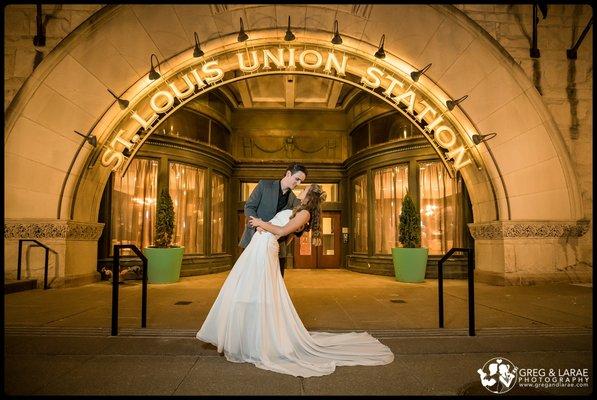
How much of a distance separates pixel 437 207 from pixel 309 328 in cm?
773

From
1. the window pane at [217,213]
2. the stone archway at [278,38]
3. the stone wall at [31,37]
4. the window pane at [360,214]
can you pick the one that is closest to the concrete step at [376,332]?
the stone archway at [278,38]

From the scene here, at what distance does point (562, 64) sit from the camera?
8914mm

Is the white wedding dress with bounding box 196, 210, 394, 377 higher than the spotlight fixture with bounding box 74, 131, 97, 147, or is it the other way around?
the spotlight fixture with bounding box 74, 131, 97, 147

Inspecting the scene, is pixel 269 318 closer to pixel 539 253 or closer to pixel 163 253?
pixel 163 253

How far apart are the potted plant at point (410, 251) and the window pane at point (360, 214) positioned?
127 inches

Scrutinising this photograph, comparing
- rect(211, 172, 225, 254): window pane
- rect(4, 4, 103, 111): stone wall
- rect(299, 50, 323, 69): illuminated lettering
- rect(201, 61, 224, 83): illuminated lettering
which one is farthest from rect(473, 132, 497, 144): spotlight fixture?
rect(4, 4, 103, 111): stone wall

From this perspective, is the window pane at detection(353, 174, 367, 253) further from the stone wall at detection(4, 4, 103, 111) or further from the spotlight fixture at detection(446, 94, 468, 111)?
the stone wall at detection(4, 4, 103, 111)

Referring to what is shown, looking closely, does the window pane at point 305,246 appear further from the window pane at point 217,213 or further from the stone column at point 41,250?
the stone column at point 41,250

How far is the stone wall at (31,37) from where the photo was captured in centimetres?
799

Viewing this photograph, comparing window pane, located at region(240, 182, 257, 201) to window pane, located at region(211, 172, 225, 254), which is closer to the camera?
window pane, located at region(211, 172, 225, 254)

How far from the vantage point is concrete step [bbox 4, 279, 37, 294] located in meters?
7.15

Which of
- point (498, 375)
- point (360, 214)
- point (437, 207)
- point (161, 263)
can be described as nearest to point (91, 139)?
point (161, 263)

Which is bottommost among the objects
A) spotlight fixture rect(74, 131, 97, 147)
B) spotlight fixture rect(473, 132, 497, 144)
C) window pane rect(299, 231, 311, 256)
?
window pane rect(299, 231, 311, 256)

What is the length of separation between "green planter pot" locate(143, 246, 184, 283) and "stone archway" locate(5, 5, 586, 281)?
144 cm
